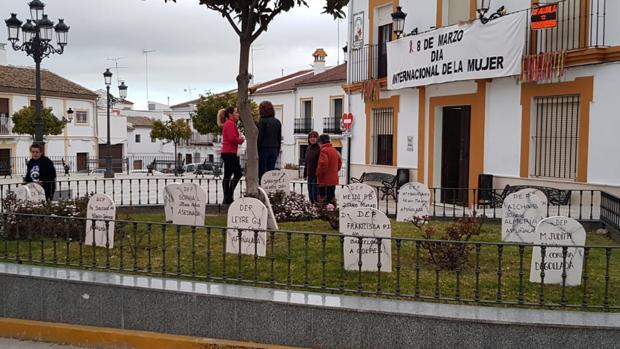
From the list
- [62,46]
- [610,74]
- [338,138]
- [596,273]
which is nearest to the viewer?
[596,273]

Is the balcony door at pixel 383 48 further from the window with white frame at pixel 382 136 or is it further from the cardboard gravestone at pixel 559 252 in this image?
the cardboard gravestone at pixel 559 252

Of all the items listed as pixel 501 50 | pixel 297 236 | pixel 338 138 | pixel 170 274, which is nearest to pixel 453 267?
pixel 297 236

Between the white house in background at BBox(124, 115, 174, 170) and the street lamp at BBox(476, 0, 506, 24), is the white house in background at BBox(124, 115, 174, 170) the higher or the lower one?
the lower one

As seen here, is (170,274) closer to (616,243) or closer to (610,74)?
(616,243)

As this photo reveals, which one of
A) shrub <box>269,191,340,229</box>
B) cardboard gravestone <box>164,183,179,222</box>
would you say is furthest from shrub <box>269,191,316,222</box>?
cardboard gravestone <box>164,183,179,222</box>

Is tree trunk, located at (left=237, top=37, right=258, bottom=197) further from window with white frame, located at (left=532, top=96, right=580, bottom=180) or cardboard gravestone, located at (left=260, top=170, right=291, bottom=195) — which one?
window with white frame, located at (left=532, top=96, right=580, bottom=180)

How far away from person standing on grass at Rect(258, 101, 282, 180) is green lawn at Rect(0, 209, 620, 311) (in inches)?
127

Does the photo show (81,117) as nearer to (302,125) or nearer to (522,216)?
(302,125)

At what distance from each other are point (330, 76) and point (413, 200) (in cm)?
3193

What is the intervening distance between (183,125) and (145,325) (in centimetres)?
5063

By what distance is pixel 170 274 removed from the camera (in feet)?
21.0

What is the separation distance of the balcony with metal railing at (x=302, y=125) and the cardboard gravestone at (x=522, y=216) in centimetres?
3441

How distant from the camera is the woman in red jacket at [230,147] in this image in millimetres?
11141

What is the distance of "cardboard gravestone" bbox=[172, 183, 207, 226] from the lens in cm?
879
